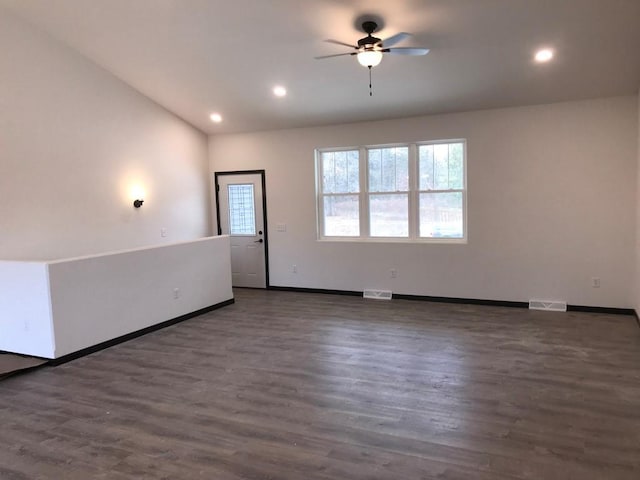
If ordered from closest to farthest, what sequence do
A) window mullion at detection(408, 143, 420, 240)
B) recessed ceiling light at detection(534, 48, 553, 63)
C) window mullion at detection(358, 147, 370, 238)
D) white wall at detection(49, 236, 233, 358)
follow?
white wall at detection(49, 236, 233, 358), recessed ceiling light at detection(534, 48, 553, 63), window mullion at detection(408, 143, 420, 240), window mullion at detection(358, 147, 370, 238)

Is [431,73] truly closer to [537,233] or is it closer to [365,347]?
[537,233]

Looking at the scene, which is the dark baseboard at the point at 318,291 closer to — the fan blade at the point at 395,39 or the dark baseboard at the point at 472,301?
the dark baseboard at the point at 472,301

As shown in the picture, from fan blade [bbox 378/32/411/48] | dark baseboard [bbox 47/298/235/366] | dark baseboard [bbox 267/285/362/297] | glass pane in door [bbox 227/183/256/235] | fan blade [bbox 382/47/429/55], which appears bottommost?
dark baseboard [bbox 47/298/235/366]

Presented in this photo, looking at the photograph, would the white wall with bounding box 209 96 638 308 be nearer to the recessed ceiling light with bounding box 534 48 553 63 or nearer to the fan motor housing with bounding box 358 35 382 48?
the recessed ceiling light with bounding box 534 48 553 63

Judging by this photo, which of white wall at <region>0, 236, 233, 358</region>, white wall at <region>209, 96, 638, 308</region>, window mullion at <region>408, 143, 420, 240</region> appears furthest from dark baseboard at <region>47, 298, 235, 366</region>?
window mullion at <region>408, 143, 420, 240</region>

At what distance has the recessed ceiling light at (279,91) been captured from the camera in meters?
5.82

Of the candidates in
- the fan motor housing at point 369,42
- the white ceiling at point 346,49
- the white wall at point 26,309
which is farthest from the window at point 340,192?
the white wall at point 26,309

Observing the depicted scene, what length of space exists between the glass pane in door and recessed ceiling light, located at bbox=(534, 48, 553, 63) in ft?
15.2

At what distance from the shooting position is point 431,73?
5141 millimetres

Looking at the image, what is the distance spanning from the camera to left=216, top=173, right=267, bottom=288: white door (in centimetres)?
763

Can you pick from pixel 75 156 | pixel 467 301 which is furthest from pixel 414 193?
pixel 75 156

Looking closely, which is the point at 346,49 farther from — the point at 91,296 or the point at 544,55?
the point at 91,296

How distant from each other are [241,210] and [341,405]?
5.09m

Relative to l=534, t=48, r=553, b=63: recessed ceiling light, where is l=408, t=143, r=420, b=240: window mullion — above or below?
below
